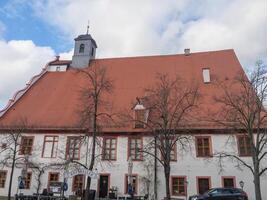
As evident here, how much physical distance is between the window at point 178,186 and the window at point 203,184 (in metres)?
1.19

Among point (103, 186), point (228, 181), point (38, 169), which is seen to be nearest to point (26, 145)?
point (38, 169)

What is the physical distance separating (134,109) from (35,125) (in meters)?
9.81

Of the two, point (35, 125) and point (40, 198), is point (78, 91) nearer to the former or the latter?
point (35, 125)

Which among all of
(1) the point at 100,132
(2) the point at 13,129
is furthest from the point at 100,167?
(2) the point at 13,129

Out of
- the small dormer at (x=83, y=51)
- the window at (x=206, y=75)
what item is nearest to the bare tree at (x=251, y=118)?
the window at (x=206, y=75)

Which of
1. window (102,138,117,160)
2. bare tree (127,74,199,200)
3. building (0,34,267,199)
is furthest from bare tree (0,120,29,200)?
bare tree (127,74,199,200)

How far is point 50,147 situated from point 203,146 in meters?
14.3

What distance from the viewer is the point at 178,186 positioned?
27.2 metres

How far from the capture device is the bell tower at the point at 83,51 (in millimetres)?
39469

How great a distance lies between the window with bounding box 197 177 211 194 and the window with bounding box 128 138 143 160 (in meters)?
5.54

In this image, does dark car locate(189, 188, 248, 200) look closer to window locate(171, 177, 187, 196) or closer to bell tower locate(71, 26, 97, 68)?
window locate(171, 177, 187, 196)

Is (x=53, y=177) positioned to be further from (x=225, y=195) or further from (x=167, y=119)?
(x=225, y=195)

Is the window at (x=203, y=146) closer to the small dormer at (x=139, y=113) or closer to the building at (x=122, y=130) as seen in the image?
the building at (x=122, y=130)

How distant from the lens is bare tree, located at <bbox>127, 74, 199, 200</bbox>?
22.8 metres
